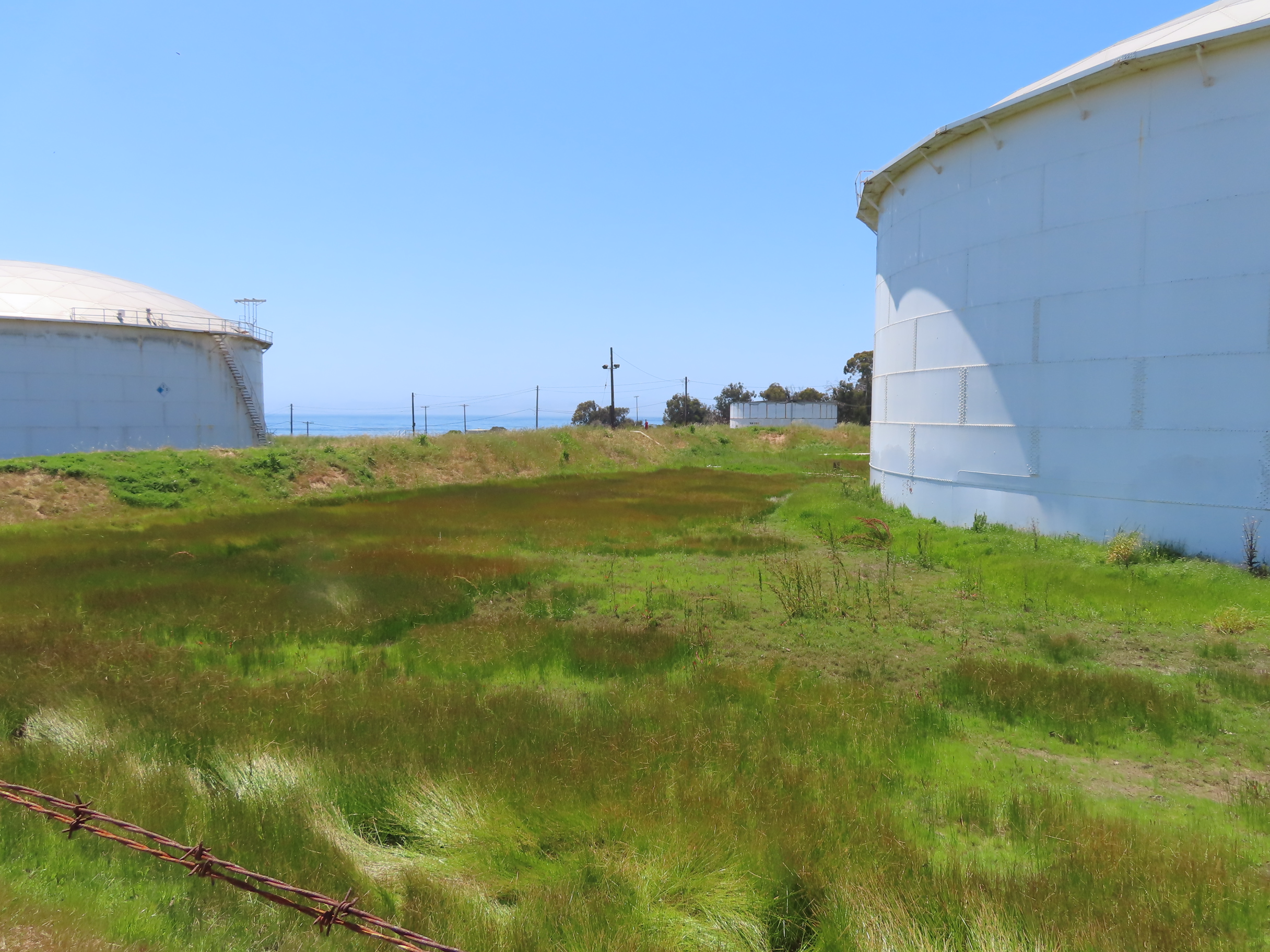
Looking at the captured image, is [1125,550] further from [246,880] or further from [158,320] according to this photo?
[158,320]

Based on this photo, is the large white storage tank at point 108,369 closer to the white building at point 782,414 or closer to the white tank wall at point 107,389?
the white tank wall at point 107,389

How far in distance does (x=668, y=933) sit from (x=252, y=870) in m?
2.60

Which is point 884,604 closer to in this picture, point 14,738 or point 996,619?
point 996,619

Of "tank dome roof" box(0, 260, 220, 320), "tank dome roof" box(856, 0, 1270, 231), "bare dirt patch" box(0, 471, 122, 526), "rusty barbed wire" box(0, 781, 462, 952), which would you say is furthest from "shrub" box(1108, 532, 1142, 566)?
"tank dome roof" box(0, 260, 220, 320)

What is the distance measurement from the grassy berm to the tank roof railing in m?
26.0

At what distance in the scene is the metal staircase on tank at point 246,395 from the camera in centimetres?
4272

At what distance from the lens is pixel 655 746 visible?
6645mm

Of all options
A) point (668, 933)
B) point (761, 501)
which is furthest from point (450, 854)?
point (761, 501)

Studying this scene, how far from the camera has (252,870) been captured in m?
4.76

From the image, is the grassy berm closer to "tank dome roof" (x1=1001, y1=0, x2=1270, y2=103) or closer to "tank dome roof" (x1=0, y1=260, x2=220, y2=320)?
"tank dome roof" (x1=1001, y1=0, x2=1270, y2=103)

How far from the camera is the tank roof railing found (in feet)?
121

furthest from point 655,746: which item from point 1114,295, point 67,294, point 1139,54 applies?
point 67,294

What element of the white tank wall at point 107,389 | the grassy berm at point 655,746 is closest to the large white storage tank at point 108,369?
the white tank wall at point 107,389

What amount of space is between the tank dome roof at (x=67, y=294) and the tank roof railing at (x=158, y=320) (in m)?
0.24
